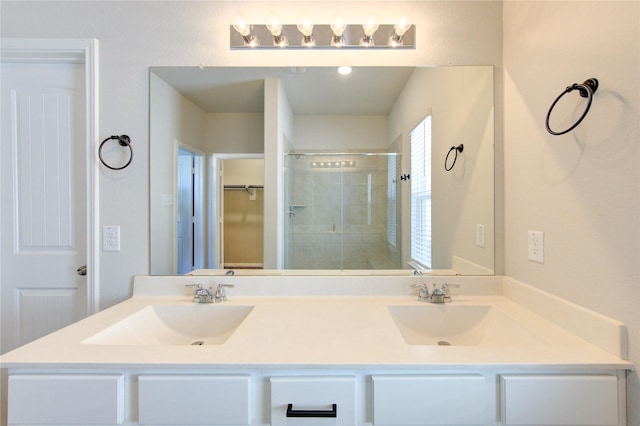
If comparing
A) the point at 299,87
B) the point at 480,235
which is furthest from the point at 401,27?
the point at 480,235

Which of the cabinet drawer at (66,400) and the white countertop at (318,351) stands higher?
the white countertop at (318,351)

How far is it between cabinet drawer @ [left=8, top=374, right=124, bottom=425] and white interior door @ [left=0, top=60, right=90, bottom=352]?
2.69 feet

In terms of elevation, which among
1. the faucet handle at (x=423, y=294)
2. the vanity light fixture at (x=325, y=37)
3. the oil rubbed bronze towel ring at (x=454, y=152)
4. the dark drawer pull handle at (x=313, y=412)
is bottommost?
the dark drawer pull handle at (x=313, y=412)

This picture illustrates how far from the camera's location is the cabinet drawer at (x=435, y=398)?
82cm

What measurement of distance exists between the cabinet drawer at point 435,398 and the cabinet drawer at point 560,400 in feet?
0.30

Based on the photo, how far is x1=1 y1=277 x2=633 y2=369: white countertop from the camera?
32.4 inches

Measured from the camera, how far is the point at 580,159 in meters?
0.95

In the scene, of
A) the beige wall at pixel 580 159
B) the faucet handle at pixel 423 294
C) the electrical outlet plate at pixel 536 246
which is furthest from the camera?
the faucet handle at pixel 423 294

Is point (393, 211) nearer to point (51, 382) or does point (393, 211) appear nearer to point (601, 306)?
point (601, 306)

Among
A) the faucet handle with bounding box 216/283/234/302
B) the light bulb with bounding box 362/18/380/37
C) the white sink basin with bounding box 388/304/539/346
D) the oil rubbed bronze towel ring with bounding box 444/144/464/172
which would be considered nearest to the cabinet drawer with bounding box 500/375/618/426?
the white sink basin with bounding box 388/304/539/346

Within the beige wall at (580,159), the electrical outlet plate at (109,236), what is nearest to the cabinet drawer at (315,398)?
the beige wall at (580,159)

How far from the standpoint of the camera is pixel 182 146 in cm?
152

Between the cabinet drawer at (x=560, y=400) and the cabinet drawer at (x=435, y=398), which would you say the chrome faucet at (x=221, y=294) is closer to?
the cabinet drawer at (x=435, y=398)

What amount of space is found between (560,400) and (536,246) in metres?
0.58
